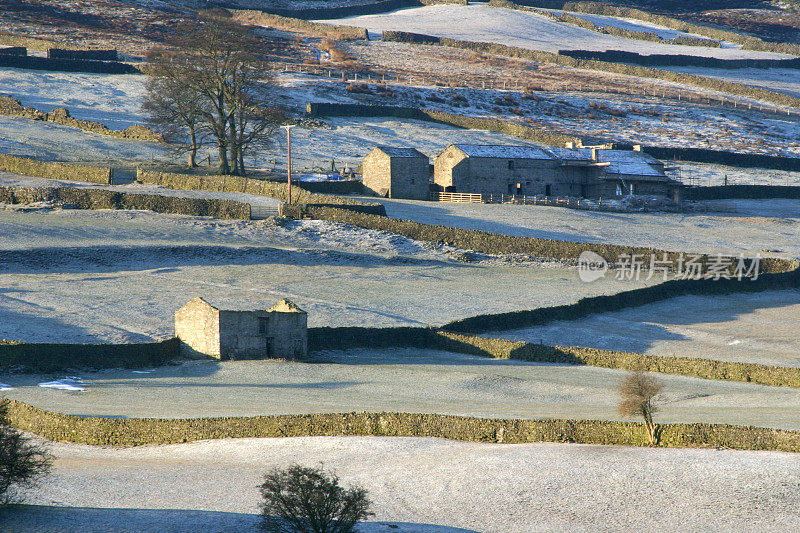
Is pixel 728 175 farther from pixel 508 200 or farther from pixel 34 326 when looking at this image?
pixel 34 326

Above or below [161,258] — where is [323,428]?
below

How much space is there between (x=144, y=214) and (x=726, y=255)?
38.4 metres

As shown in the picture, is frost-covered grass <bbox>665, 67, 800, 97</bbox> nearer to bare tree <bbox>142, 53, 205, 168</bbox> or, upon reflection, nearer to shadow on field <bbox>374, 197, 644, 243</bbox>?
shadow on field <bbox>374, 197, 644, 243</bbox>

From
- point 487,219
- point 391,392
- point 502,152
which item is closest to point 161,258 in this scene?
point 391,392

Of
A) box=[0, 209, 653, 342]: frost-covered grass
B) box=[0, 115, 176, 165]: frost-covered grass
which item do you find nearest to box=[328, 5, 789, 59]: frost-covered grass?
box=[0, 115, 176, 165]: frost-covered grass

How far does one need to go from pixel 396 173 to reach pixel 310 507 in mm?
57081

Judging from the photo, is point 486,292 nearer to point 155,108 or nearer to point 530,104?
point 155,108

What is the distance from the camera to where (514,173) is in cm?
7844

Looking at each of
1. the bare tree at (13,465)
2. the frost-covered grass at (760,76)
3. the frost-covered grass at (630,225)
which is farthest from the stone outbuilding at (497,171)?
the frost-covered grass at (760,76)

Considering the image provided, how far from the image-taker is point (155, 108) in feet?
247

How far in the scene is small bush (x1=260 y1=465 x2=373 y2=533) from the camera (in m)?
19.0

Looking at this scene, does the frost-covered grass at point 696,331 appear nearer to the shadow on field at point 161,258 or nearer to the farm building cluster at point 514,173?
the shadow on field at point 161,258

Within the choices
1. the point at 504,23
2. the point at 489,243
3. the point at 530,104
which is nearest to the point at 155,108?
the point at 489,243

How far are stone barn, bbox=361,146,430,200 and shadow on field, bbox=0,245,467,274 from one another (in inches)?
736
